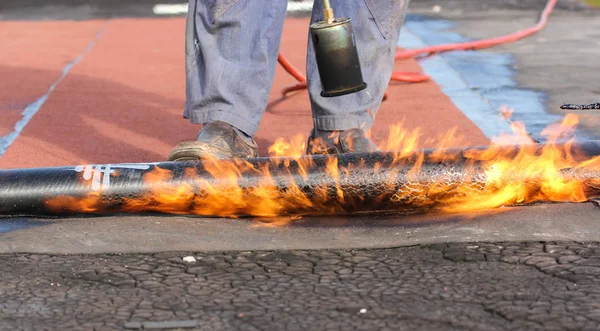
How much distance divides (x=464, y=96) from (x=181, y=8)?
5.34m

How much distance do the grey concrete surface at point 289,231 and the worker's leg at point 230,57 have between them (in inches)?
23.3

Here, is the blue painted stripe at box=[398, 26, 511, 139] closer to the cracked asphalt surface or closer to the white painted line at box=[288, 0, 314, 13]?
the cracked asphalt surface

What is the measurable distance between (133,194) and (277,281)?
74cm

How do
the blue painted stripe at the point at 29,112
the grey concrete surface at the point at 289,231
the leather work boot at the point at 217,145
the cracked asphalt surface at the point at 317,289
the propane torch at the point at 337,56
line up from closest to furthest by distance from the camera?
the cracked asphalt surface at the point at 317,289 → the grey concrete surface at the point at 289,231 → the propane torch at the point at 337,56 → the leather work boot at the point at 217,145 → the blue painted stripe at the point at 29,112

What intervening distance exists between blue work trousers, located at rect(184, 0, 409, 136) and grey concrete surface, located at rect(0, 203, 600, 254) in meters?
0.59

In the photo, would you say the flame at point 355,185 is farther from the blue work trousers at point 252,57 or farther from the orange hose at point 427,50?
the orange hose at point 427,50

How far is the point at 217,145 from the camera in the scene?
349 cm

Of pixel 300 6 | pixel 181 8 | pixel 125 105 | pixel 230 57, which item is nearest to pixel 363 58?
pixel 230 57

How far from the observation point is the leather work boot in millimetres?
3393

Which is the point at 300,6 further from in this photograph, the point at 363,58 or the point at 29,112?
the point at 363,58

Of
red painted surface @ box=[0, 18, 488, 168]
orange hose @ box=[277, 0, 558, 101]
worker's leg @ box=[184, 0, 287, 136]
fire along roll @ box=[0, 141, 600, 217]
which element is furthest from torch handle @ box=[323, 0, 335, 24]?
orange hose @ box=[277, 0, 558, 101]

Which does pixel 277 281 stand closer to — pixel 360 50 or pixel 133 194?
pixel 133 194

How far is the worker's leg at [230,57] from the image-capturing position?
3.59 m

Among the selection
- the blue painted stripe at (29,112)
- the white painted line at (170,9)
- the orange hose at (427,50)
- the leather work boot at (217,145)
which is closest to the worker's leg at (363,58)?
the leather work boot at (217,145)
